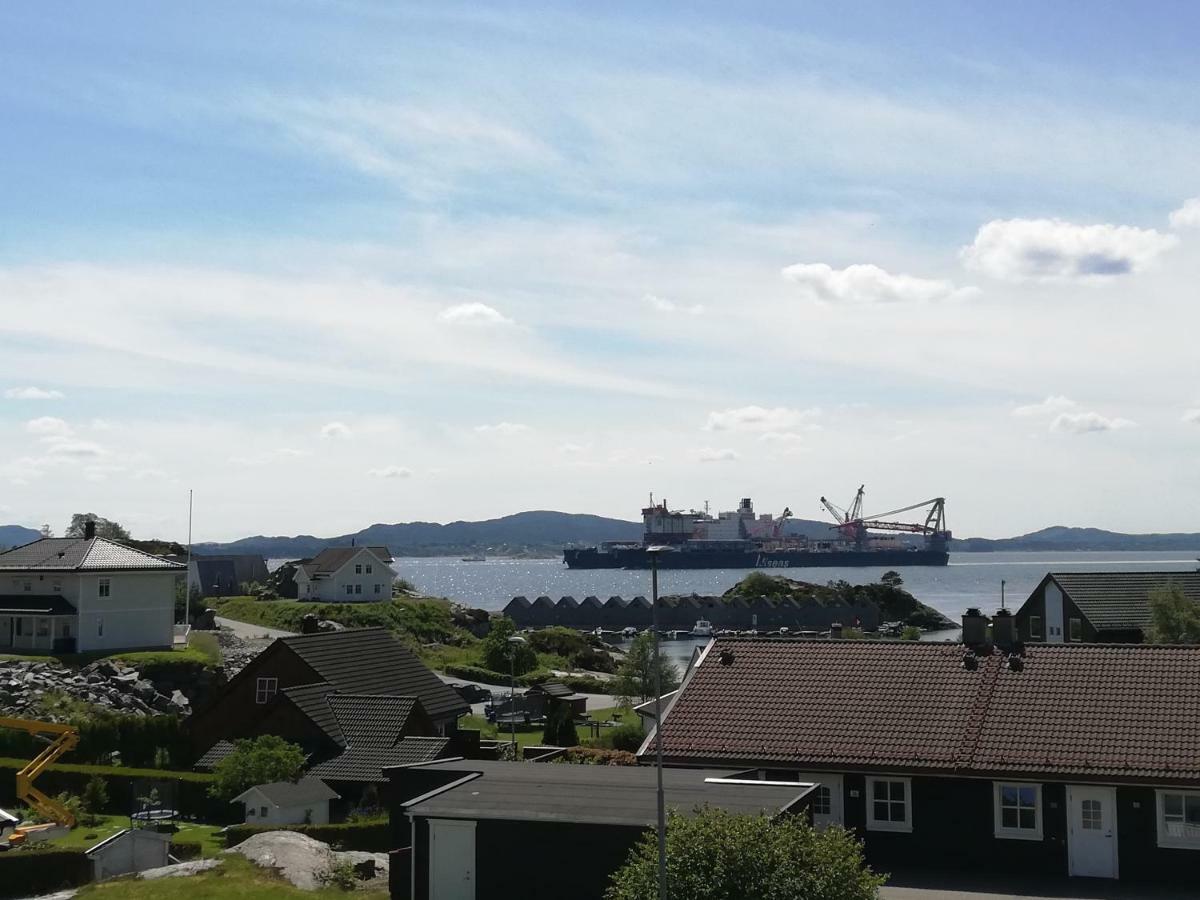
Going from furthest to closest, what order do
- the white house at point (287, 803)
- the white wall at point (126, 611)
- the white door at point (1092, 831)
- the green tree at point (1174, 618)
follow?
1. the white wall at point (126, 611)
2. the green tree at point (1174, 618)
3. the white house at point (287, 803)
4. the white door at point (1092, 831)

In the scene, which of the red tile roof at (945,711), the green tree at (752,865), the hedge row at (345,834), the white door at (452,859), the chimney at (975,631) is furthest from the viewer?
the hedge row at (345,834)

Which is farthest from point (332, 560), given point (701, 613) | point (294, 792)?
point (294, 792)

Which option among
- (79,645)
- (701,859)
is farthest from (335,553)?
(701,859)

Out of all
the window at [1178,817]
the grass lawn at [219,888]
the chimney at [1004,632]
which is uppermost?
the chimney at [1004,632]

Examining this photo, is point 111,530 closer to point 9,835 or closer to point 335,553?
point 335,553

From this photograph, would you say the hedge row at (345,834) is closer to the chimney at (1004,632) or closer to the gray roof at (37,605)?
the chimney at (1004,632)

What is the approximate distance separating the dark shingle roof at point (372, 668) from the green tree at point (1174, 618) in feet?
Answer: 87.4

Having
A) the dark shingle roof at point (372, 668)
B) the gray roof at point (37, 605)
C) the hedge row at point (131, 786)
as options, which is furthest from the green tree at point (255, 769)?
the gray roof at point (37, 605)

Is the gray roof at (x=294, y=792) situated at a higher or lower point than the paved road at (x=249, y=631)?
lower

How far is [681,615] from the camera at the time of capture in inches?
5669

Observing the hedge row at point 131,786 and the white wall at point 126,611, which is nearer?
the hedge row at point 131,786

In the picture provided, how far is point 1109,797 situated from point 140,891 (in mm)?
17744

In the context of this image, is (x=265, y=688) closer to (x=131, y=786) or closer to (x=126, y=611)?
(x=131, y=786)

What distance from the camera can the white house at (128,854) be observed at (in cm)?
2698
